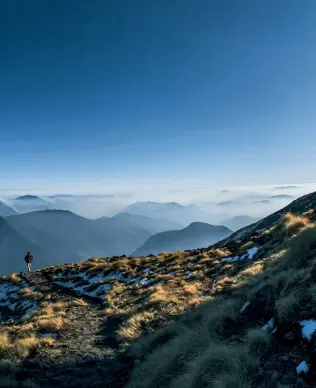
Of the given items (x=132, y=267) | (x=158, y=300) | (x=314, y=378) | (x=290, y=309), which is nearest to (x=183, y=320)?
(x=158, y=300)

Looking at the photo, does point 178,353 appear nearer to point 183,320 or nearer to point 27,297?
point 183,320

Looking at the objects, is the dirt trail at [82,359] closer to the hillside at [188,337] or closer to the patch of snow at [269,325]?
the hillside at [188,337]

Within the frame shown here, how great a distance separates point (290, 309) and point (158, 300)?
9570mm

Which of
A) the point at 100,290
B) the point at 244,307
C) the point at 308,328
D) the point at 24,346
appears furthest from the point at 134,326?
the point at 100,290

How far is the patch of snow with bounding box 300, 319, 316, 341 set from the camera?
662cm

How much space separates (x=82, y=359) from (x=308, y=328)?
8.04 m

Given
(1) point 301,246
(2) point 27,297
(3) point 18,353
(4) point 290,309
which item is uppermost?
(1) point 301,246

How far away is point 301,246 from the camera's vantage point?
475 inches

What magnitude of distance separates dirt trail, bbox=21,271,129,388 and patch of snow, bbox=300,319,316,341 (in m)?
5.44

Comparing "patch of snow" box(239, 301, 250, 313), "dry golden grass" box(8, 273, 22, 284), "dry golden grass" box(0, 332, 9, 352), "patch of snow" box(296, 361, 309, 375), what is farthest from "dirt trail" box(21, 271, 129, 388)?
"dry golden grass" box(8, 273, 22, 284)

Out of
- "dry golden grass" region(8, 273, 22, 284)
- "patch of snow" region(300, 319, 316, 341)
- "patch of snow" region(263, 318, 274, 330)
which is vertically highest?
"patch of snow" region(300, 319, 316, 341)

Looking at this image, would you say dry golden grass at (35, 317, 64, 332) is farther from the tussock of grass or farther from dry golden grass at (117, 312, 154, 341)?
the tussock of grass

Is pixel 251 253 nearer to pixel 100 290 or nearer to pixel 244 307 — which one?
pixel 100 290

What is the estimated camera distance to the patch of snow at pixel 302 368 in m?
5.82
